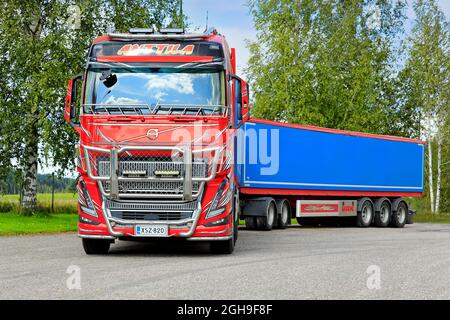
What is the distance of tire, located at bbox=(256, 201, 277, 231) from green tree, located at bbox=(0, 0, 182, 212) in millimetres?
7544

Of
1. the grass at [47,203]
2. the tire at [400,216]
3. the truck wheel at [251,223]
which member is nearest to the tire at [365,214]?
the tire at [400,216]

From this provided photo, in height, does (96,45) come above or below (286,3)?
below

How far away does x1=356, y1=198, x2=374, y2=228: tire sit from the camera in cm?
2838

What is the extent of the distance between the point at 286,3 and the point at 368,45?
4947mm

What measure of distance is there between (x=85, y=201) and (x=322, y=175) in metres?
14.1

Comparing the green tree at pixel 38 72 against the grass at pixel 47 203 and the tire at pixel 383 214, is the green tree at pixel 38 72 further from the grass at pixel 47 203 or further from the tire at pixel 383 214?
the tire at pixel 383 214

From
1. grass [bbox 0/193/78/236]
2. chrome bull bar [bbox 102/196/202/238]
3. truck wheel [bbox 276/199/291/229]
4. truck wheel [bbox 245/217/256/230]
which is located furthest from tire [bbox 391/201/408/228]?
chrome bull bar [bbox 102/196/202/238]

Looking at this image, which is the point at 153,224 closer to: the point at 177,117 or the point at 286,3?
the point at 177,117

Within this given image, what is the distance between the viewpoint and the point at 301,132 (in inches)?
991

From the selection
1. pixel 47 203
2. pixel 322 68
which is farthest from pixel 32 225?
pixel 322 68

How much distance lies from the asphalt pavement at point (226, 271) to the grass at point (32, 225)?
3687 millimetres

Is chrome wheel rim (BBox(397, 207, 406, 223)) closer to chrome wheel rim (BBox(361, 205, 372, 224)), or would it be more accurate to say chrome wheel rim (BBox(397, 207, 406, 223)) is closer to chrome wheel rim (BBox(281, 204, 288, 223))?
chrome wheel rim (BBox(361, 205, 372, 224))
